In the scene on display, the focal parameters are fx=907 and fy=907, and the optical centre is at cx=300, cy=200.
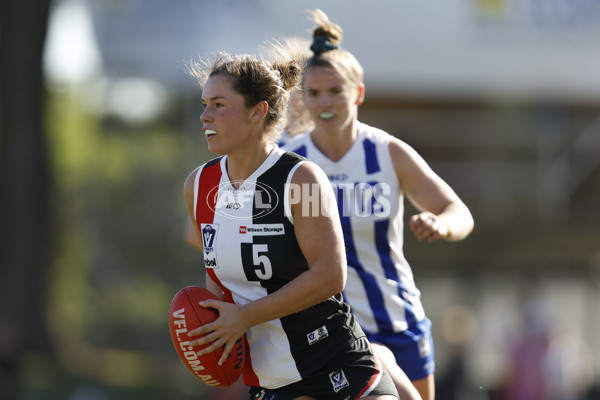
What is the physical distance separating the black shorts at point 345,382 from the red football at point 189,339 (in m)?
0.23

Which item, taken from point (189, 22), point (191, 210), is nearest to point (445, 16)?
point (189, 22)

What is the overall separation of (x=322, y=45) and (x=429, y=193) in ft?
2.99

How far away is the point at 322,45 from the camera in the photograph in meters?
4.45

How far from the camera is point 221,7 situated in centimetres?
1609

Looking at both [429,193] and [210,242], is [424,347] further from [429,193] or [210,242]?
[210,242]

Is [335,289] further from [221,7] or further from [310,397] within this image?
[221,7]

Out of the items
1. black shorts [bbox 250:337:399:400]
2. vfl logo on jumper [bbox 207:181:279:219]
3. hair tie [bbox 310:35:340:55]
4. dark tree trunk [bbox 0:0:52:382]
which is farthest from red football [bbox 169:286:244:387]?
dark tree trunk [bbox 0:0:52:382]

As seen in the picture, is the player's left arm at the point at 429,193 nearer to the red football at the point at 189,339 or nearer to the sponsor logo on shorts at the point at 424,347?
the sponsor logo on shorts at the point at 424,347

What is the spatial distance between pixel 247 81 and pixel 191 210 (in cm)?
67

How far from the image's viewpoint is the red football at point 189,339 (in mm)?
3498

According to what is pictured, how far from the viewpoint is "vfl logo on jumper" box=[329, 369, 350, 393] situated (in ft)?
11.6

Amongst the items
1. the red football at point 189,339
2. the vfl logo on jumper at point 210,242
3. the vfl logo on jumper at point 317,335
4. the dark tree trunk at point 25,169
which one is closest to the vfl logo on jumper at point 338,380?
the vfl logo on jumper at point 317,335

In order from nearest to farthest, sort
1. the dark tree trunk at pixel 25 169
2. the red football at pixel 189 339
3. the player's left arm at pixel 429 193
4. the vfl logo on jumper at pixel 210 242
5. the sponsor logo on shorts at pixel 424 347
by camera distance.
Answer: the red football at pixel 189 339
the vfl logo on jumper at pixel 210 242
the player's left arm at pixel 429 193
the sponsor logo on shorts at pixel 424 347
the dark tree trunk at pixel 25 169

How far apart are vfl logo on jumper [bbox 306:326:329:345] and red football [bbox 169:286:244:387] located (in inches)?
10.9
